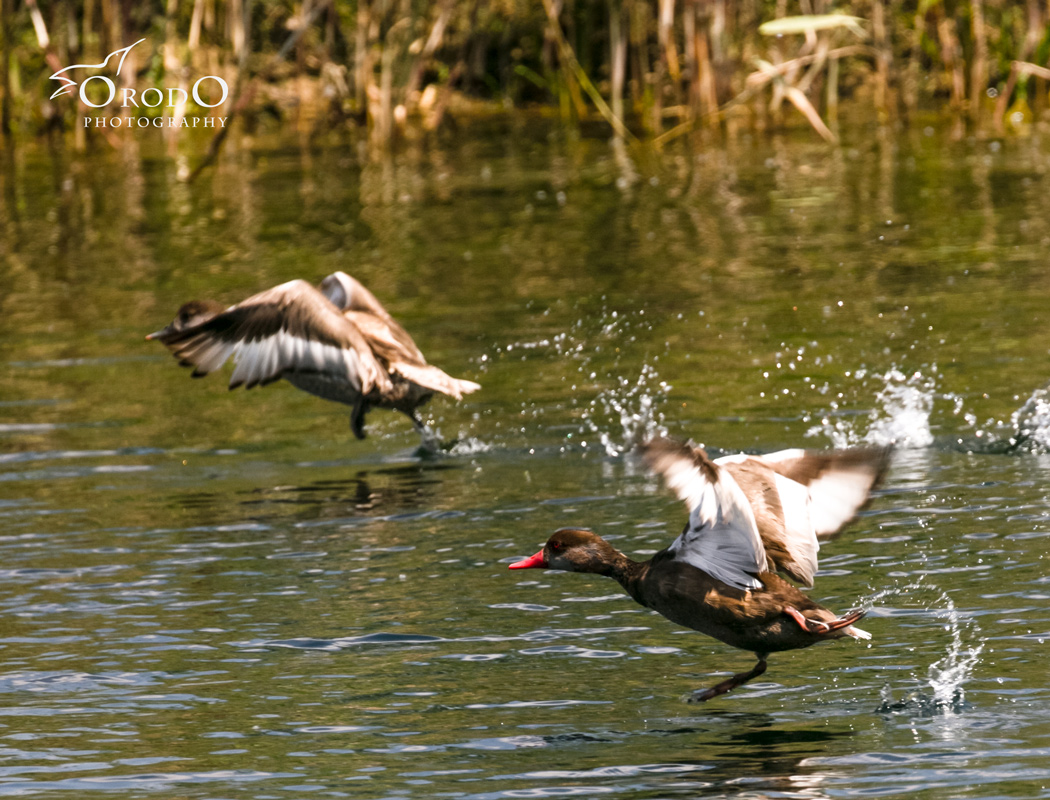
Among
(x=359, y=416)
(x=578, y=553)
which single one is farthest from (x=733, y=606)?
(x=359, y=416)

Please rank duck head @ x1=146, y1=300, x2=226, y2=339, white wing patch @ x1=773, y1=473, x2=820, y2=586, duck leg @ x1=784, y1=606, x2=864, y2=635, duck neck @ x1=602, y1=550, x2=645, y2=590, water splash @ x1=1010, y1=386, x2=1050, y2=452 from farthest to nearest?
duck head @ x1=146, y1=300, x2=226, y2=339
water splash @ x1=1010, y1=386, x2=1050, y2=452
duck neck @ x1=602, y1=550, x2=645, y2=590
white wing patch @ x1=773, y1=473, x2=820, y2=586
duck leg @ x1=784, y1=606, x2=864, y2=635

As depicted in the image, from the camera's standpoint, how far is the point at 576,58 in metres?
22.9

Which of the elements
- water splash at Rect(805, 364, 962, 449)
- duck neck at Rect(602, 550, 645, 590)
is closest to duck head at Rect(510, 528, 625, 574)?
duck neck at Rect(602, 550, 645, 590)

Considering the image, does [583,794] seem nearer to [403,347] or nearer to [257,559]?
[257,559]

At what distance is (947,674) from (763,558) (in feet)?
2.53

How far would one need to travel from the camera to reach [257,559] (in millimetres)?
7512

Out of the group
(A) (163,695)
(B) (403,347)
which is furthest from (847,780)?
(B) (403,347)

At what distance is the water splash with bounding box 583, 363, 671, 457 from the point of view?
9.27 metres

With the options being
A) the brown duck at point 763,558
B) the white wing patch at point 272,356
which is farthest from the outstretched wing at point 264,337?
the brown duck at point 763,558

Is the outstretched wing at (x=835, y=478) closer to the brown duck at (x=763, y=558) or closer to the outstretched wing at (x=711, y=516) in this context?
the brown duck at (x=763, y=558)

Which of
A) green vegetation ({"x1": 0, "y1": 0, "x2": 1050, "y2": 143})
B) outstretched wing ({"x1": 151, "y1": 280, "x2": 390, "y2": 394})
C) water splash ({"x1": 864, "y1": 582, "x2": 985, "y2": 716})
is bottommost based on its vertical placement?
water splash ({"x1": 864, "y1": 582, "x2": 985, "y2": 716})

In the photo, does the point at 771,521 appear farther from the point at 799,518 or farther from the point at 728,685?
the point at 728,685

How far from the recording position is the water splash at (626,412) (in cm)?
927

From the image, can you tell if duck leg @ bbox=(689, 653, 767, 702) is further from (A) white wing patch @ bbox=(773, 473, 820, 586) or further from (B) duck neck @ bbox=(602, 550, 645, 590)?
(B) duck neck @ bbox=(602, 550, 645, 590)
